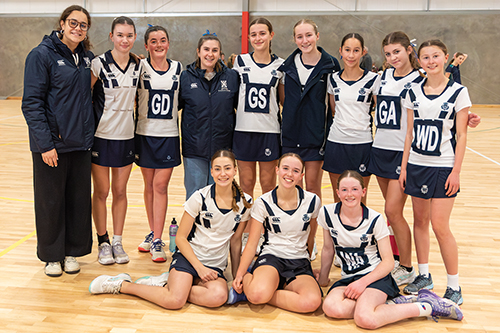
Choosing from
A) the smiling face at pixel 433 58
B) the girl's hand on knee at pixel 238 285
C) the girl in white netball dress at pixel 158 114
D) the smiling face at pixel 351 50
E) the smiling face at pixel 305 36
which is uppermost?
the smiling face at pixel 305 36

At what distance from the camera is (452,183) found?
116 inches

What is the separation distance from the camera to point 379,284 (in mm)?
2947

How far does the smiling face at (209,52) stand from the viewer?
361cm

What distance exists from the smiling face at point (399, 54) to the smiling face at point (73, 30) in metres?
2.21

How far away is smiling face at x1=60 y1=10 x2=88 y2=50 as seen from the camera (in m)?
3.24

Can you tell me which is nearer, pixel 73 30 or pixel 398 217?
pixel 73 30

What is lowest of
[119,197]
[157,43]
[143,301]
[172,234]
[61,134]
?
[143,301]

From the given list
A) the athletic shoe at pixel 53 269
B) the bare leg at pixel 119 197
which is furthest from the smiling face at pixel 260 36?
the athletic shoe at pixel 53 269

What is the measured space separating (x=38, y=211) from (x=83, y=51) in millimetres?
1237

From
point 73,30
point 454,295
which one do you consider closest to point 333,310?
point 454,295

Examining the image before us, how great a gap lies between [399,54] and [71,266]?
2.94 metres

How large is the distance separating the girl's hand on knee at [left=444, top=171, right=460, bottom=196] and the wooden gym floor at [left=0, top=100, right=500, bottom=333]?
2.73 ft

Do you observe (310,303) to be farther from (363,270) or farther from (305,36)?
(305,36)

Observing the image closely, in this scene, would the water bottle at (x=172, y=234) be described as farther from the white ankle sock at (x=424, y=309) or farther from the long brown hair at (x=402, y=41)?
the long brown hair at (x=402, y=41)
